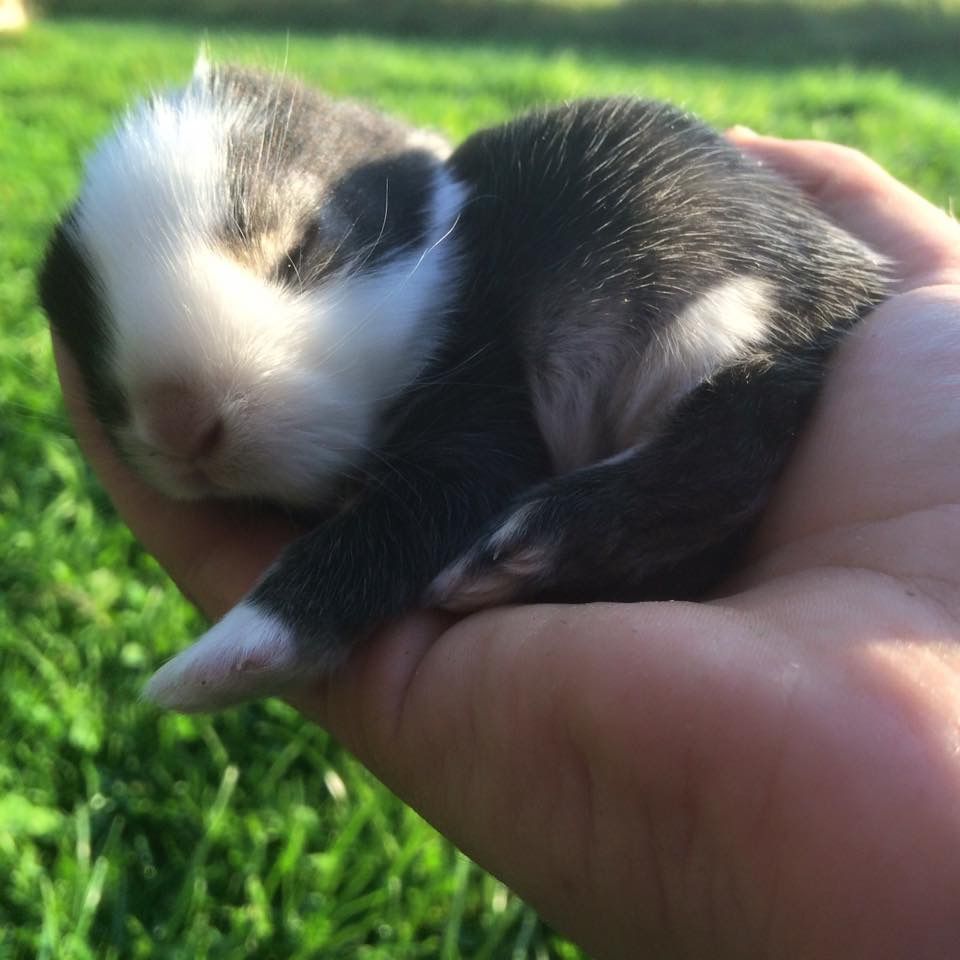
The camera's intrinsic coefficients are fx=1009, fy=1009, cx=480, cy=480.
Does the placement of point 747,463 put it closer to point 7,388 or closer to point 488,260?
point 488,260

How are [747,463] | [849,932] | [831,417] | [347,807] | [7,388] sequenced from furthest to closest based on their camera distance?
1. [7,388]
2. [347,807]
3. [831,417]
4. [747,463]
5. [849,932]

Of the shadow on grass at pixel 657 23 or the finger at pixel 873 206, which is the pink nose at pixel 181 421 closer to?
the finger at pixel 873 206

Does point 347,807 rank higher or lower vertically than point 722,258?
lower

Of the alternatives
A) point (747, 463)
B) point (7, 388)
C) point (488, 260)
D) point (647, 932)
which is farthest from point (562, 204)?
point (7, 388)

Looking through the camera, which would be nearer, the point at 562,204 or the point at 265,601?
the point at 265,601

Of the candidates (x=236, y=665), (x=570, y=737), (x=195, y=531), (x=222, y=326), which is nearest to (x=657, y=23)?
(x=195, y=531)

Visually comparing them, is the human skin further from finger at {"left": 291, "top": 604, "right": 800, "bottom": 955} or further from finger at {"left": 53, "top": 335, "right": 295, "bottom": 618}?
finger at {"left": 53, "top": 335, "right": 295, "bottom": 618}

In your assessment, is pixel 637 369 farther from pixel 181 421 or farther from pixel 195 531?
pixel 195 531
